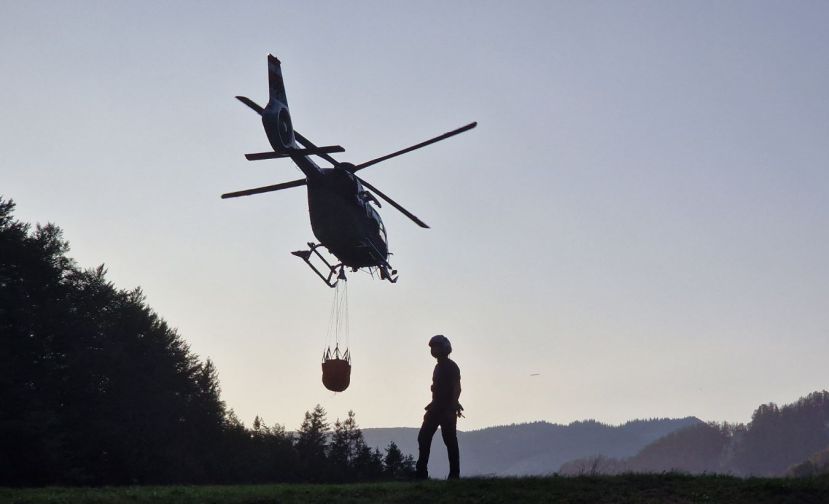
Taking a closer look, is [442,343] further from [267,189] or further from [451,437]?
[267,189]

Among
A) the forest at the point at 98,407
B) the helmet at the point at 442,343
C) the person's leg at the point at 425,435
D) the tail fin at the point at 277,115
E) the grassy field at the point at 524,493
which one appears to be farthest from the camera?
the forest at the point at 98,407

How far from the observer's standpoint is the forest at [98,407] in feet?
153

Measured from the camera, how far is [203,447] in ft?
223

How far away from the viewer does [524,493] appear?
18.5 m

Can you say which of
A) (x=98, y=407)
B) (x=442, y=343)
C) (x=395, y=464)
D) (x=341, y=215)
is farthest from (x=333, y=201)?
(x=98, y=407)

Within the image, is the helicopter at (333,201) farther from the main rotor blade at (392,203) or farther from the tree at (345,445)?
the tree at (345,445)

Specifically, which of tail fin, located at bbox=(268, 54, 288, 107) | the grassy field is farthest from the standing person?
tail fin, located at bbox=(268, 54, 288, 107)

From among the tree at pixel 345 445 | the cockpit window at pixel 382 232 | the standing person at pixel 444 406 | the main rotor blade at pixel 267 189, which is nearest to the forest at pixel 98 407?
the tree at pixel 345 445

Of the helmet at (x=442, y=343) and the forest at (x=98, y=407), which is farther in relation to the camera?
the forest at (x=98, y=407)

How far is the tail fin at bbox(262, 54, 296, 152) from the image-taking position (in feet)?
93.0

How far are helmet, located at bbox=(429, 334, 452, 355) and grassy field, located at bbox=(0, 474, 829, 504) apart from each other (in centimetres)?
293

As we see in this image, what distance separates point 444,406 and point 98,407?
41.1 m

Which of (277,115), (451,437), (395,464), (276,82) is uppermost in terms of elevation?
(276,82)

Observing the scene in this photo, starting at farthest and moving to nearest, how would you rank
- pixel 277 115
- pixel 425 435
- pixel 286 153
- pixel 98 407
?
pixel 98 407 < pixel 277 115 < pixel 286 153 < pixel 425 435
